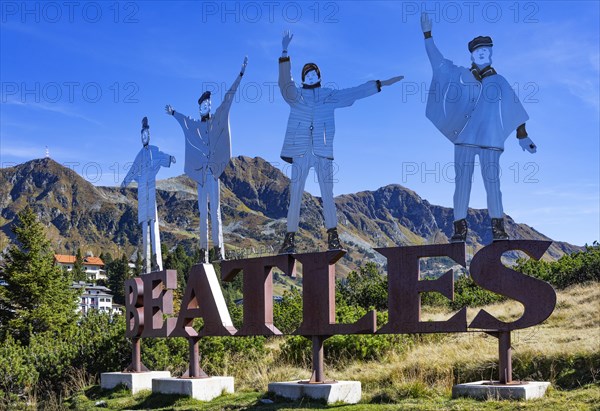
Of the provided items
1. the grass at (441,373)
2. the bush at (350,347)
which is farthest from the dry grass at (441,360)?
the bush at (350,347)

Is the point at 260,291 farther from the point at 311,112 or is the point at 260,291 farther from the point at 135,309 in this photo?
the point at 135,309

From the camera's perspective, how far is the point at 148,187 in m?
18.5

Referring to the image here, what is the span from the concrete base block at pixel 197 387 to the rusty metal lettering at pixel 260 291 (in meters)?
1.36

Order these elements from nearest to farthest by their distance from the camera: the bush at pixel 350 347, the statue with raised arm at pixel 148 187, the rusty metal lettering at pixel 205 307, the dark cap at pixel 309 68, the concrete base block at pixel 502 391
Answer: the concrete base block at pixel 502 391, the dark cap at pixel 309 68, the rusty metal lettering at pixel 205 307, the bush at pixel 350 347, the statue with raised arm at pixel 148 187

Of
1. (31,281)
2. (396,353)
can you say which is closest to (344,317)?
(396,353)

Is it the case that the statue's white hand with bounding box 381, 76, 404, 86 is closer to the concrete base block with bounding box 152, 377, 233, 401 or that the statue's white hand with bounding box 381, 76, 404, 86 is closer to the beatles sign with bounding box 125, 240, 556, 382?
the beatles sign with bounding box 125, 240, 556, 382

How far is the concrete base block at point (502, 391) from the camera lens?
35.9 ft

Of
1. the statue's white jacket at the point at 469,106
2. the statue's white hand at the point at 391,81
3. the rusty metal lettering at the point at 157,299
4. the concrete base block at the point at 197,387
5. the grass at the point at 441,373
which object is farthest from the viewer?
the rusty metal lettering at the point at 157,299

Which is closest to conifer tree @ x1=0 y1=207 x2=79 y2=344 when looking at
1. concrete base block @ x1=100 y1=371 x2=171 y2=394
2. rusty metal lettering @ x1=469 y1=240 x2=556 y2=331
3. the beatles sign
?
concrete base block @ x1=100 y1=371 x2=171 y2=394

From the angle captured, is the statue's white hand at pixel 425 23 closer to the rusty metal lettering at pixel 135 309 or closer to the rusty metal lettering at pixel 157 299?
the rusty metal lettering at pixel 157 299

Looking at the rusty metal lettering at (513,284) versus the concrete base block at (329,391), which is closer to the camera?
the rusty metal lettering at (513,284)

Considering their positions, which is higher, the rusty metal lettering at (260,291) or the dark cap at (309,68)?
the dark cap at (309,68)

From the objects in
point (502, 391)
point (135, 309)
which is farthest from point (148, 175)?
point (502, 391)

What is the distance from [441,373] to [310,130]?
543 centimetres
